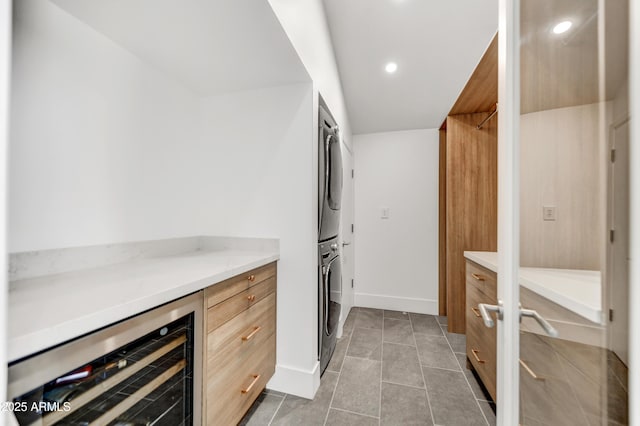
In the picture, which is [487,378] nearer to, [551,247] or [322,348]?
[322,348]

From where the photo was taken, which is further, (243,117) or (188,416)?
(243,117)

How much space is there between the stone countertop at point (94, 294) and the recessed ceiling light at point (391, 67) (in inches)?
82.1

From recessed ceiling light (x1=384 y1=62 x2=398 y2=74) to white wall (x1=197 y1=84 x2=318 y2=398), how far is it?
3.53ft

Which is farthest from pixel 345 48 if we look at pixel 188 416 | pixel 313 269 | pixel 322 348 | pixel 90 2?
pixel 188 416

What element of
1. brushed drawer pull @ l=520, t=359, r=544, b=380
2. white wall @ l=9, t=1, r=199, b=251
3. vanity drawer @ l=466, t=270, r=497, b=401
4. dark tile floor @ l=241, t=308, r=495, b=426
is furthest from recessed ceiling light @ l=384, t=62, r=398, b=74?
dark tile floor @ l=241, t=308, r=495, b=426

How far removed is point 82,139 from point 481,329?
251cm

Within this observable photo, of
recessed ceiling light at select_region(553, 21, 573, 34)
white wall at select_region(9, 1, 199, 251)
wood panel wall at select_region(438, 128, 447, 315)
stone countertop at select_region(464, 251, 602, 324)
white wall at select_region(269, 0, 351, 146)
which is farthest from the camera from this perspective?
wood panel wall at select_region(438, 128, 447, 315)

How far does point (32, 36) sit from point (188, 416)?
1.62 metres

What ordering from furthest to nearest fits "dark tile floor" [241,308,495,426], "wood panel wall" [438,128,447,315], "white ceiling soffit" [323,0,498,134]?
"wood panel wall" [438,128,447,315] → "white ceiling soffit" [323,0,498,134] → "dark tile floor" [241,308,495,426]

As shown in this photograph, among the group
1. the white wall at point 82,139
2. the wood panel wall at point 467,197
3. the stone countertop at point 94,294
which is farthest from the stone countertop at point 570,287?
the wood panel wall at point 467,197

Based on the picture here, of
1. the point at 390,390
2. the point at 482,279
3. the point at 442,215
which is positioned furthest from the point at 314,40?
the point at 442,215

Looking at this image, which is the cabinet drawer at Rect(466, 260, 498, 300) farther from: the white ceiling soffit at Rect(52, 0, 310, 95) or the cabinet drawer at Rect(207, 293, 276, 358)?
the white ceiling soffit at Rect(52, 0, 310, 95)

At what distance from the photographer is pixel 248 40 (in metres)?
1.21

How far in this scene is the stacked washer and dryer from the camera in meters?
1.72
